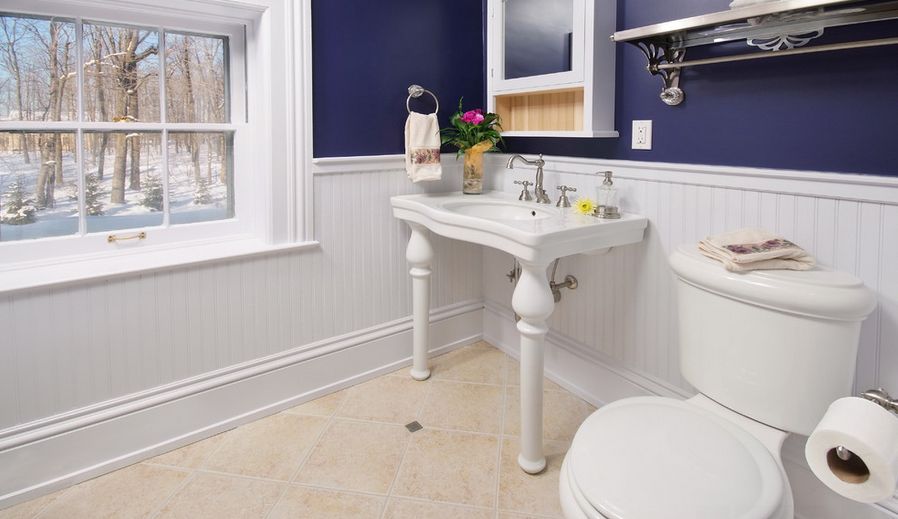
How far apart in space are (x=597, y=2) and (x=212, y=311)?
1700 millimetres

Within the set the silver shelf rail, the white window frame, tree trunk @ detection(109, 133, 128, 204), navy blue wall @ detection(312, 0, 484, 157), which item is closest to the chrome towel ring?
navy blue wall @ detection(312, 0, 484, 157)

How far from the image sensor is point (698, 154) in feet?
5.55

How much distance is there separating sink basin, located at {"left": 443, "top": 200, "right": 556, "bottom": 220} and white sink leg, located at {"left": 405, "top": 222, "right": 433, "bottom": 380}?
169 mm

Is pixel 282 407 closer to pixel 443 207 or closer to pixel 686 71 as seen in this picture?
pixel 443 207

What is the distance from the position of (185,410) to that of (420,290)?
3.20 ft

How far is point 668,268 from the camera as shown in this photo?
182 centimetres

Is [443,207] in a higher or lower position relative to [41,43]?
lower

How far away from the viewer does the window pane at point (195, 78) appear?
1.89 metres

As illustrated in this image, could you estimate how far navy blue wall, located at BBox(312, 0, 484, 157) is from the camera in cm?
210

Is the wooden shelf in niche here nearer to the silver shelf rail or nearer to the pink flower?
the pink flower

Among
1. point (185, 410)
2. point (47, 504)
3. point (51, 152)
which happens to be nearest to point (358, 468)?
point (185, 410)

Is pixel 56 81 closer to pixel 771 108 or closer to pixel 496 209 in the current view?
pixel 496 209

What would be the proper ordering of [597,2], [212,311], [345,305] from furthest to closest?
[345,305], [212,311], [597,2]

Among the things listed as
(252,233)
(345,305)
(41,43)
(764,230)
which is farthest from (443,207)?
(41,43)
